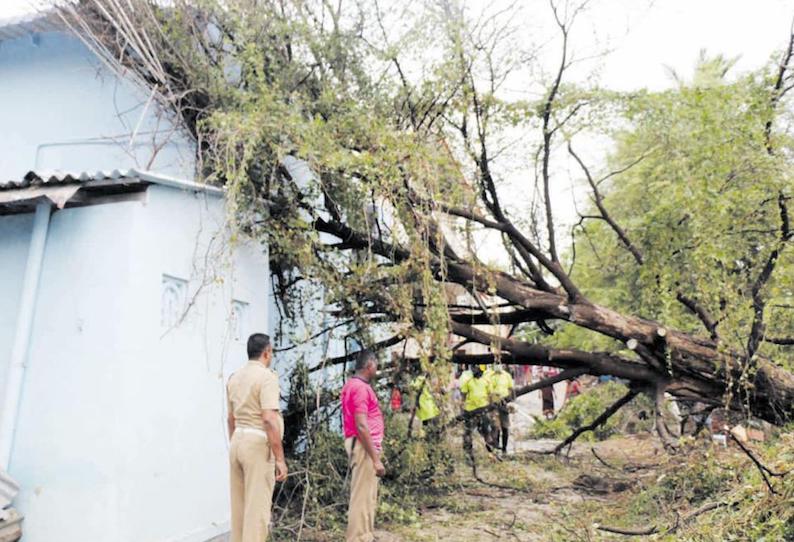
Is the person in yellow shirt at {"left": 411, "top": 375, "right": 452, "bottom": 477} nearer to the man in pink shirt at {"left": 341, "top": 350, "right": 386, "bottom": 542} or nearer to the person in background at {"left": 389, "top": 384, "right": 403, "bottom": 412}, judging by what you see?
the person in background at {"left": 389, "top": 384, "right": 403, "bottom": 412}

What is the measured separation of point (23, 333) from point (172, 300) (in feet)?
3.76

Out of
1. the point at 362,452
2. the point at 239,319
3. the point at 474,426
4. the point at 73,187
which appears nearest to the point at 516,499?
the point at 474,426

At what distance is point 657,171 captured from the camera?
882 cm

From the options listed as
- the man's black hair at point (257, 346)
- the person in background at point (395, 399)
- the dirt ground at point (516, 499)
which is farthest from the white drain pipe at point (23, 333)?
the person in background at point (395, 399)

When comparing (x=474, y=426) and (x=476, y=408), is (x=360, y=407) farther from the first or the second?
(x=476, y=408)

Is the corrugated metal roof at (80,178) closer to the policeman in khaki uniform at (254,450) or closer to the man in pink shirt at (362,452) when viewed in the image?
the policeman in khaki uniform at (254,450)

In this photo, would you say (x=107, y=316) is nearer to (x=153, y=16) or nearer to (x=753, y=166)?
(x=153, y=16)

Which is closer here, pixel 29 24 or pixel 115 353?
pixel 115 353

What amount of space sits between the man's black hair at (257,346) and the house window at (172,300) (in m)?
0.96

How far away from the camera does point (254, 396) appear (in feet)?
14.7

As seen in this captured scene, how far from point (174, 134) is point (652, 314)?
21.5ft

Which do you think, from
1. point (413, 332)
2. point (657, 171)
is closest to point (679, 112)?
point (657, 171)

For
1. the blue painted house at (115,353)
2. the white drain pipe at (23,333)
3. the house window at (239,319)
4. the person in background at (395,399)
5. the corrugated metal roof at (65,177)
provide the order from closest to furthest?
Result: the blue painted house at (115,353) → the white drain pipe at (23,333) → the corrugated metal roof at (65,177) → the house window at (239,319) → the person in background at (395,399)

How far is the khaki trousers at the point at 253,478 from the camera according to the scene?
4.43 meters
